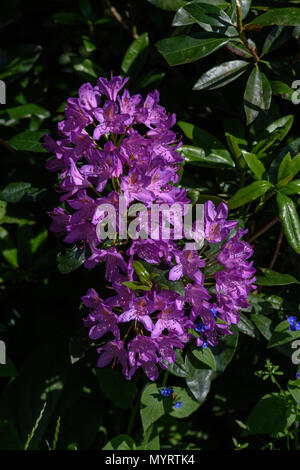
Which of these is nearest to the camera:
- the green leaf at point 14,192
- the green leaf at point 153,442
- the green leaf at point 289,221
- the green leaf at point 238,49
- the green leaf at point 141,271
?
the green leaf at point 141,271

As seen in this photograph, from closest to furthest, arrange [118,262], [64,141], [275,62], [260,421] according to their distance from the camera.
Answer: [118,262] → [64,141] → [260,421] → [275,62]

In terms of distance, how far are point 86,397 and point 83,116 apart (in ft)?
4.13

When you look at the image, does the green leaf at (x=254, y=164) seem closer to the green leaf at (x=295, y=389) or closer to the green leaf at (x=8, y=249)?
the green leaf at (x=295, y=389)

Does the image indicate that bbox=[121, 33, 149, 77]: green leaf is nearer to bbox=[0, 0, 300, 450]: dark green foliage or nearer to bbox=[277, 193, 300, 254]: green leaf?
bbox=[0, 0, 300, 450]: dark green foliage

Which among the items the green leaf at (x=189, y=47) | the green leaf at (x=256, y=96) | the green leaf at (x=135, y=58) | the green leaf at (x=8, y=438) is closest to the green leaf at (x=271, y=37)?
the green leaf at (x=256, y=96)

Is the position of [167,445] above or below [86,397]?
below

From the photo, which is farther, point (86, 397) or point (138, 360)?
point (86, 397)

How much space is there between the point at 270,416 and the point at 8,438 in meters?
1.01

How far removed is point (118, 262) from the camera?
4.73 ft

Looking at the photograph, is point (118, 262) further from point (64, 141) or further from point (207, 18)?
point (207, 18)

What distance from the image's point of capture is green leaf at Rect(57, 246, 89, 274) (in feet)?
5.11

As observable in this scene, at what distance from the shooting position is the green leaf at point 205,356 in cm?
165

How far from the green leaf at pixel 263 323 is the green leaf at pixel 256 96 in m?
0.69

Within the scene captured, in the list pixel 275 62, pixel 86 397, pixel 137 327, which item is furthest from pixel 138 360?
pixel 275 62
